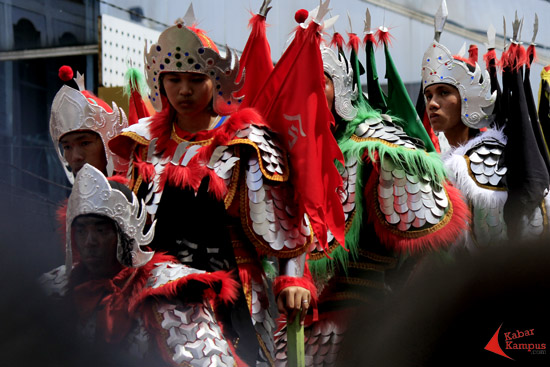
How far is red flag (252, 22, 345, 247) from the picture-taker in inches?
127

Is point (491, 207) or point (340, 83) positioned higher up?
point (340, 83)

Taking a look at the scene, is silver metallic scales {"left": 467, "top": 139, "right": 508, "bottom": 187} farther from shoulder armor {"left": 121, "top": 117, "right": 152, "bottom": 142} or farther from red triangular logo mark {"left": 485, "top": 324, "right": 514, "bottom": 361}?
red triangular logo mark {"left": 485, "top": 324, "right": 514, "bottom": 361}

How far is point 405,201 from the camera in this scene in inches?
160

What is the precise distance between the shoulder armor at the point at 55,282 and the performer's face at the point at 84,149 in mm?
1050

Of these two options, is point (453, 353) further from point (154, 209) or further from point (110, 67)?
point (110, 67)

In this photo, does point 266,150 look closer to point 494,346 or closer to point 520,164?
point 494,346

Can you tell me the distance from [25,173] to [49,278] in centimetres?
189

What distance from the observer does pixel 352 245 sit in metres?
4.11

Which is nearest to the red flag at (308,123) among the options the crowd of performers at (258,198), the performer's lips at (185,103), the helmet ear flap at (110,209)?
the crowd of performers at (258,198)

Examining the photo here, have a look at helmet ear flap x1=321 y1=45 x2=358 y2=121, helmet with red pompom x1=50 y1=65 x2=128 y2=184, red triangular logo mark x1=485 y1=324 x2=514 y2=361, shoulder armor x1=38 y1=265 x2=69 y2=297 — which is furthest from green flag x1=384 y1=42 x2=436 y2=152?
red triangular logo mark x1=485 y1=324 x2=514 y2=361

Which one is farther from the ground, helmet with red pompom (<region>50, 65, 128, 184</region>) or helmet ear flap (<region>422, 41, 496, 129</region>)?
helmet ear flap (<region>422, 41, 496, 129</region>)

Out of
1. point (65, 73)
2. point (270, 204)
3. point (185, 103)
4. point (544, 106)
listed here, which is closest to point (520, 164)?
point (544, 106)

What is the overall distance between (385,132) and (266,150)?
4.24ft

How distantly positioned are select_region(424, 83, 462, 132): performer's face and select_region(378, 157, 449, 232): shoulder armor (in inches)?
43.0
